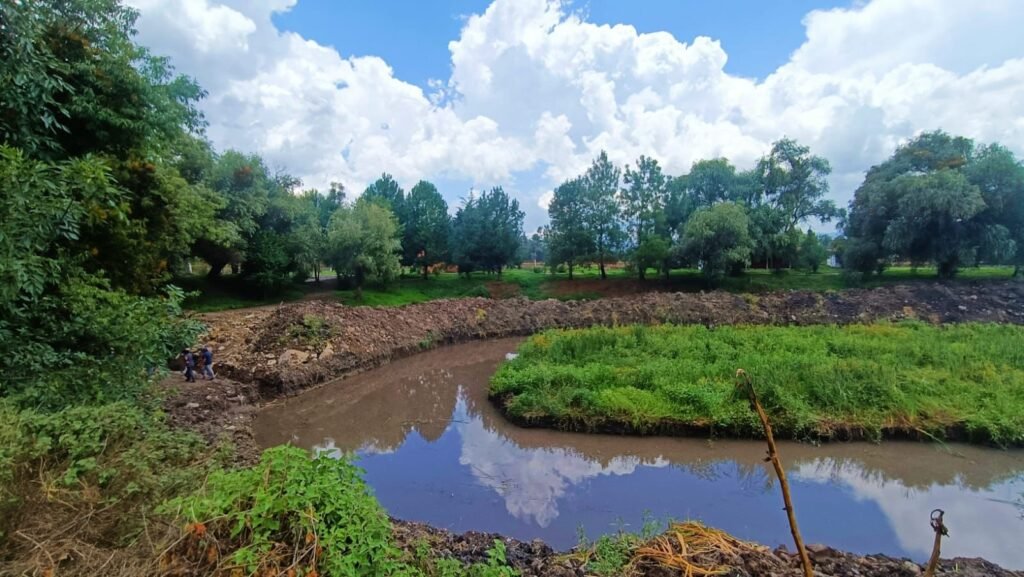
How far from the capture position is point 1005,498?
6.52 meters

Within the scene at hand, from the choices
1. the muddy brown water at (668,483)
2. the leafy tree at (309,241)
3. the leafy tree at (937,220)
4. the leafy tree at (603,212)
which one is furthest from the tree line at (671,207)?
the muddy brown water at (668,483)

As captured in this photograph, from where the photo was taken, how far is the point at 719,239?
2777cm

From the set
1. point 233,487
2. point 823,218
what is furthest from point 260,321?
point 823,218

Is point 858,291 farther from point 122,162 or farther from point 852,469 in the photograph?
point 122,162

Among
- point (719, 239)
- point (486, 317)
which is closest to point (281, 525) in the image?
point (486, 317)

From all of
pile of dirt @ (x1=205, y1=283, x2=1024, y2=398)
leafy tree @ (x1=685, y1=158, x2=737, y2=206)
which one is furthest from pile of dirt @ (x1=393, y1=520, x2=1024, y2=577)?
leafy tree @ (x1=685, y1=158, x2=737, y2=206)

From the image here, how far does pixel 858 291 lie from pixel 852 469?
20.7 meters

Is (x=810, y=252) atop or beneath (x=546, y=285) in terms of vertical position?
atop

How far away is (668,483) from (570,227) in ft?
87.1

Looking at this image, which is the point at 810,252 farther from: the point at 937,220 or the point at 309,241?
the point at 309,241

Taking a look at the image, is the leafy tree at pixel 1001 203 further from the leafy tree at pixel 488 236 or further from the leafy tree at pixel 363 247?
the leafy tree at pixel 363 247

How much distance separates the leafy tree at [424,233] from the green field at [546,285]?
165 cm

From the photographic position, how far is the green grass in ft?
27.8

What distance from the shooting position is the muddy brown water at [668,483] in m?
5.92
